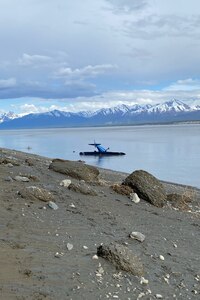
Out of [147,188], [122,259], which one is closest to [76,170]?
[147,188]

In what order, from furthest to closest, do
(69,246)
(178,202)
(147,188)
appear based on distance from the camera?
(178,202) < (147,188) < (69,246)

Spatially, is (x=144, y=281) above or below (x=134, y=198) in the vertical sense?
below

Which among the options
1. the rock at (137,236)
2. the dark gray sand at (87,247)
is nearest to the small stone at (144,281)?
the dark gray sand at (87,247)

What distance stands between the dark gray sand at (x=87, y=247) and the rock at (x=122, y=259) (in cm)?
9

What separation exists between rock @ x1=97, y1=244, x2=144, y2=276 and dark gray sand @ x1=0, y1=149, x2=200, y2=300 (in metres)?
0.09

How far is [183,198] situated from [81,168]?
3.82 meters

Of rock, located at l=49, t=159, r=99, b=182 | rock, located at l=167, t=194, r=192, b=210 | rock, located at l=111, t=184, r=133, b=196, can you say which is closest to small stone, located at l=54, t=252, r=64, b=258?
rock, located at l=111, t=184, r=133, b=196

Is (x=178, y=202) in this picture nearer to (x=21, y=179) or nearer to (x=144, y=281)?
(x=21, y=179)

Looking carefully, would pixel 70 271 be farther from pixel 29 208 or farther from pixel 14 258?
pixel 29 208

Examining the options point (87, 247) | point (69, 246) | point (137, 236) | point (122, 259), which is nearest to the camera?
point (122, 259)

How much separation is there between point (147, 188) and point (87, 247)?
607cm

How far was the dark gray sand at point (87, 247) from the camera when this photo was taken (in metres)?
6.02

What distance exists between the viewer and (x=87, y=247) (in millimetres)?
7621

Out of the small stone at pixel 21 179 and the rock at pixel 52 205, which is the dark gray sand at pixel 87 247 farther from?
the small stone at pixel 21 179
